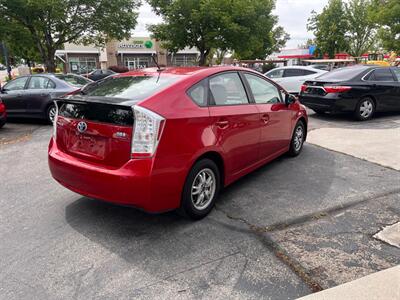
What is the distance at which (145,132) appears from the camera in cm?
303

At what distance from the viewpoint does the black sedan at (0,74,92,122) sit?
9438mm

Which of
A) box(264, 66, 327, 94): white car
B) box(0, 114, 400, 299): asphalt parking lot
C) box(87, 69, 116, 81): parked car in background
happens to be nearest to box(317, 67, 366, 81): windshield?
box(264, 66, 327, 94): white car

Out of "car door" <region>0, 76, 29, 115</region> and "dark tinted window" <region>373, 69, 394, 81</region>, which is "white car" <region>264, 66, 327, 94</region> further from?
"car door" <region>0, 76, 29, 115</region>

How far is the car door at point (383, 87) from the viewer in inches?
365

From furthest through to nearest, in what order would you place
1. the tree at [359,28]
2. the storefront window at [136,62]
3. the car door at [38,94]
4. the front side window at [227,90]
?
the storefront window at [136,62] → the tree at [359,28] → the car door at [38,94] → the front side window at [227,90]

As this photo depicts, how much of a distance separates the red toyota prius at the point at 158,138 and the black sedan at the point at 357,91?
5390 millimetres

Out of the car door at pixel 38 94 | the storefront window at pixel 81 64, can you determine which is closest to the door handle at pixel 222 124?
the car door at pixel 38 94

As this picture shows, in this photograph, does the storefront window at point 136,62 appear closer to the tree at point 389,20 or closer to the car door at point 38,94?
the tree at point 389,20

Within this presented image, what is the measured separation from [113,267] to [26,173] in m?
3.26

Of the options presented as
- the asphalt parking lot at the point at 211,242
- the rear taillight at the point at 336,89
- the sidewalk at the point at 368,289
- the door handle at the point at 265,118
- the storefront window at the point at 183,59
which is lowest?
the asphalt parking lot at the point at 211,242

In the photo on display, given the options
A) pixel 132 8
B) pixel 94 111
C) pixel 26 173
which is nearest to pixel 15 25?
pixel 132 8

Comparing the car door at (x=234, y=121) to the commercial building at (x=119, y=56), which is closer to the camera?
the car door at (x=234, y=121)

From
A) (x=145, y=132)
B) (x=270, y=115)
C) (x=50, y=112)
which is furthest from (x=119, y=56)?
(x=145, y=132)

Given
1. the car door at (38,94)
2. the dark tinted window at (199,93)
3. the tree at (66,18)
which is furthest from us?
the tree at (66,18)
